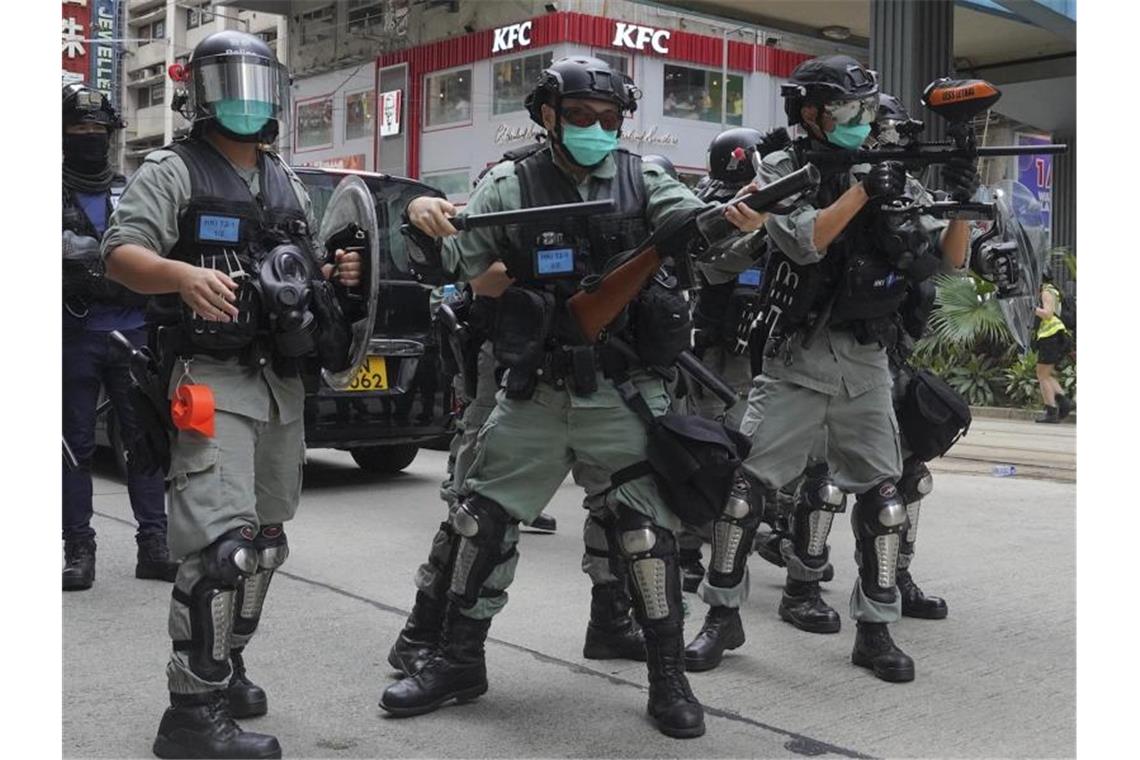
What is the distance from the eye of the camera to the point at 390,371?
7.67 metres

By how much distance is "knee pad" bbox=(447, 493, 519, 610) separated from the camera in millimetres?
3684

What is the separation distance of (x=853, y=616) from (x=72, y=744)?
2.45m

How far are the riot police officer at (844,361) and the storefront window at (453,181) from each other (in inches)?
894

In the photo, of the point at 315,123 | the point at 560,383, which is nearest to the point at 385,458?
the point at 560,383

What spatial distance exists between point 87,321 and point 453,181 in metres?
22.0

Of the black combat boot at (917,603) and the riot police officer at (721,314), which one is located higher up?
the riot police officer at (721,314)

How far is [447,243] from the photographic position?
367 cm

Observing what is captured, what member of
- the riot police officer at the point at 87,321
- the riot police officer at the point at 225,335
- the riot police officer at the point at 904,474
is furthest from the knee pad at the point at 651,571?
the riot police officer at the point at 87,321

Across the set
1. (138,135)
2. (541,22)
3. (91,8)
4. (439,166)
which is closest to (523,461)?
(541,22)

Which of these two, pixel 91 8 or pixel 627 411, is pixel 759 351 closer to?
pixel 627 411

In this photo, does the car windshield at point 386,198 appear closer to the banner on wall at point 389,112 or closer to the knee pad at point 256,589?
the knee pad at point 256,589

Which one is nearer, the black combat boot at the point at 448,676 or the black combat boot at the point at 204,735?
the black combat boot at the point at 204,735

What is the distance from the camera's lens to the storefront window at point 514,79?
2468cm

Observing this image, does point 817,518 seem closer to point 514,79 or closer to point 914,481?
point 914,481
